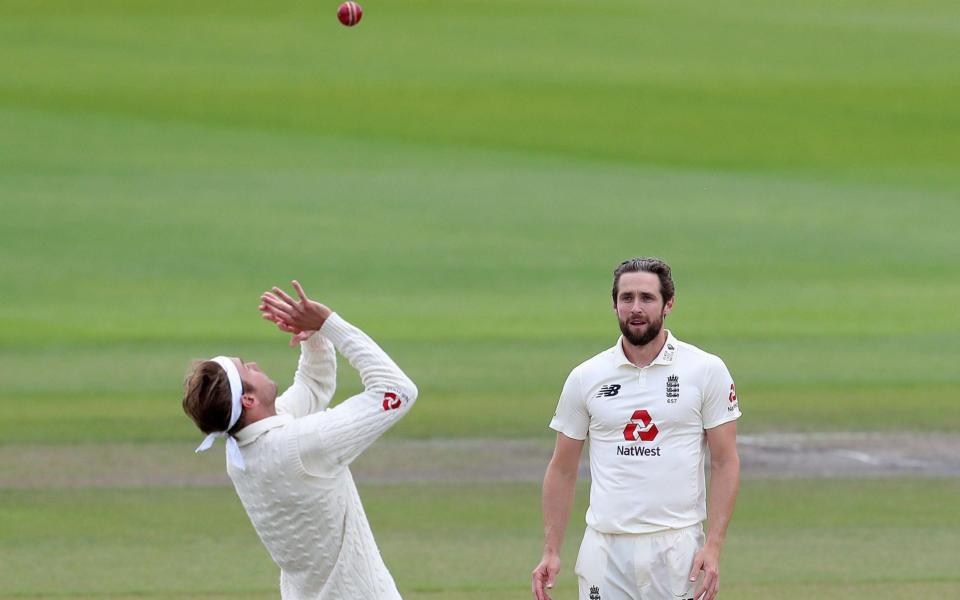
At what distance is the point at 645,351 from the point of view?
17.9 feet

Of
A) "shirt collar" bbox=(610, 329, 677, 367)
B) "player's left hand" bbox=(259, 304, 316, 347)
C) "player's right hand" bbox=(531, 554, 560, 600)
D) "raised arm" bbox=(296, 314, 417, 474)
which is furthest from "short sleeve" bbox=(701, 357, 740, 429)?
"player's left hand" bbox=(259, 304, 316, 347)

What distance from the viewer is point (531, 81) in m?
26.8

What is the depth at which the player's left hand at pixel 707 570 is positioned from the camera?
5.24 metres

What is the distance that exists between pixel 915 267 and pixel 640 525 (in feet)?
47.5

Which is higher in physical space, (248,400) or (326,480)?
(248,400)

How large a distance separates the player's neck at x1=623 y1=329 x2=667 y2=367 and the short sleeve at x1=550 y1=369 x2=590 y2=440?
202mm

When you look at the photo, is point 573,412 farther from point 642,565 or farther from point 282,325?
point 282,325

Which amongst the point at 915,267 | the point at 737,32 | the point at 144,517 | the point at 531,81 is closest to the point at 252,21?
the point at 531,81

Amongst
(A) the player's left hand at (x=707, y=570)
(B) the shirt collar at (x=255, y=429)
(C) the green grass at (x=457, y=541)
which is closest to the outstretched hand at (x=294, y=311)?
(B) the shirt collar at (x=255, y=429)

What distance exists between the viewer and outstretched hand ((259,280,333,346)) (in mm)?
4715

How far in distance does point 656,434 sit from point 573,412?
0.32 m

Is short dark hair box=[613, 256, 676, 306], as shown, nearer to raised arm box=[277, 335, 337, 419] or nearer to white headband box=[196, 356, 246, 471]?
raised arm box=[277, 335, 337, 419]

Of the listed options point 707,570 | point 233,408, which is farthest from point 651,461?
point 233,408

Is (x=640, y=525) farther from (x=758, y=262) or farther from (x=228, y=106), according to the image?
(x=228, y=106)
